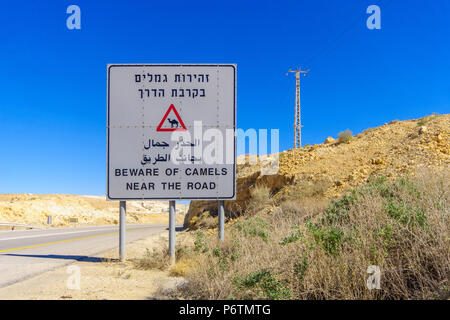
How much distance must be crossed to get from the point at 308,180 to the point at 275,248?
1246 cm

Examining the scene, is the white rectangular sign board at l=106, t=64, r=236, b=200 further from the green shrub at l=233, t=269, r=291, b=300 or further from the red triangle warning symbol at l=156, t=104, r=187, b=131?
the green shrub at l=233, t=269, r=291, b=300

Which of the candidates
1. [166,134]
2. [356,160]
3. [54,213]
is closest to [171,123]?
[166,134]

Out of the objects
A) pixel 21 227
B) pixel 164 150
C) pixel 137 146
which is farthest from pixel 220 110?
pixel 21 227

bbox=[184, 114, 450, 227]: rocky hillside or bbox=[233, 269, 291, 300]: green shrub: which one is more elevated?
bbox=[184, 114, 450, 227]: rocky hillside

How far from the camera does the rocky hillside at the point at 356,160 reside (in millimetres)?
16203

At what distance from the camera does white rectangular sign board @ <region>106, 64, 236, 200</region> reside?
870cm

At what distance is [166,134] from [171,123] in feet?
0.99

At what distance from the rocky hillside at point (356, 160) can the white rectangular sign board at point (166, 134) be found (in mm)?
8352

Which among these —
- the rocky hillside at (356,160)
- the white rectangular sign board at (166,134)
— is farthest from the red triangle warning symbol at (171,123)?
the rocky hillside at (356,160)

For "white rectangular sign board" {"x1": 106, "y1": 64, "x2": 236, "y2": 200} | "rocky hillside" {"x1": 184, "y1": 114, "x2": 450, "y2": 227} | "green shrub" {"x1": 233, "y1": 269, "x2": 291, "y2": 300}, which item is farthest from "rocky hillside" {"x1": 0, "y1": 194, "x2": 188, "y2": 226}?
"green shrub" {"x1": 233, "y1": 269, "x2": 291, "y2": 300}

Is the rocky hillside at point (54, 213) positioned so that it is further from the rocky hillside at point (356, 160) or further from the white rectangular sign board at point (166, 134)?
the white rectangular sign board at point (166, 134)

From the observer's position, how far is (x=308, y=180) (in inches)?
711
